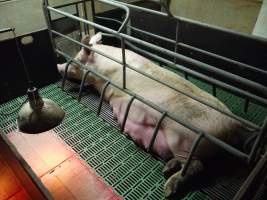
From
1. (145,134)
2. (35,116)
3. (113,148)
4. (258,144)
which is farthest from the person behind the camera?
(113,148)

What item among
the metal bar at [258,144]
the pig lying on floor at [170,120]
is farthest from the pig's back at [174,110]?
the metal bar at [258,144]

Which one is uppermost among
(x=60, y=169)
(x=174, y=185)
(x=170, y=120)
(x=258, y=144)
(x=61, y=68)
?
(x=258, y=144)

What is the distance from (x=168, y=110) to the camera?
2.96m

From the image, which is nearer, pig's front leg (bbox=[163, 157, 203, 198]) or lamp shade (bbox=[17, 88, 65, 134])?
lamp shade (bbox=[17, 88, 65, 134])

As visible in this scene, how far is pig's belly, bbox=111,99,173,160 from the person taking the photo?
2.96 metres

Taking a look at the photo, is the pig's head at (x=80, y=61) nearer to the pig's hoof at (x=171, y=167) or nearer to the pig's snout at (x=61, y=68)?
the pig's snout at (x=61, y=68)

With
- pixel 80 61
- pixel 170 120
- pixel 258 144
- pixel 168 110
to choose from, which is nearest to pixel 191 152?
pixel 170 120

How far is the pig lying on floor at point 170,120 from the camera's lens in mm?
2707

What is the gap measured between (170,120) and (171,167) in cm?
48

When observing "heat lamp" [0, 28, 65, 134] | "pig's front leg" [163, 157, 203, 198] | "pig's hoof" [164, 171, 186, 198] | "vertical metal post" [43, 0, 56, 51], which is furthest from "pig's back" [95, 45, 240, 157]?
"heat lamp" [0, 28, 65, 134]

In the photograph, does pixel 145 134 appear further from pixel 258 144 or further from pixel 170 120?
pixel 258 144

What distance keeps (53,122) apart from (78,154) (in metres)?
1.29

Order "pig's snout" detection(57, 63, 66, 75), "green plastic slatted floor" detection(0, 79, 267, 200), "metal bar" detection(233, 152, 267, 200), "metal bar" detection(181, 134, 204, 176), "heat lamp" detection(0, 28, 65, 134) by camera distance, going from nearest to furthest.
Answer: "metal bar" detection(233, 152, 267, 200), "heat lamp" detection(0, 28, 65, 134), "metal bar" detection(181, 134, 204, 176), "green plastic slatted floor" detection(0, 79, 267, 200), "pig's snout" detection(57, 63, 66, 75)

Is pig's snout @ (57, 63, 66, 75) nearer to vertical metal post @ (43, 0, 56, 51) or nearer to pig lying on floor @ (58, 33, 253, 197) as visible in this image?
vertical metal post @ (43, 0, 56, 51)
